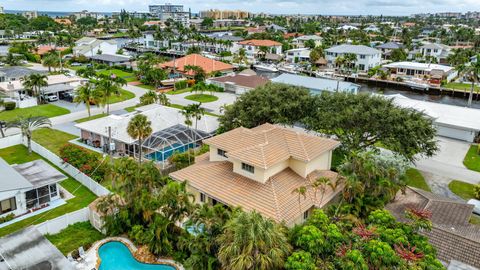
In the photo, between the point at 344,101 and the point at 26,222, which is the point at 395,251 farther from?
the point at 26,222

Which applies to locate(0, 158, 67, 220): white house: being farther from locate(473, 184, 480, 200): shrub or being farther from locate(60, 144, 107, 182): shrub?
locate(473, 184, 480, 200): shrub

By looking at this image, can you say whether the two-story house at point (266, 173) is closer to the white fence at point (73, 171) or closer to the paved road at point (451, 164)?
the white fence at point (73, 171)

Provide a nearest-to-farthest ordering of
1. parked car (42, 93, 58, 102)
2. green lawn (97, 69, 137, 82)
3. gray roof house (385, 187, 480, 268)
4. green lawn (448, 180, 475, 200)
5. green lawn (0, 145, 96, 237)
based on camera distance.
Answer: gray roof house (385, 187, 480, 268)
green lawn (0, 145, 96, 237)
green lawn (448, 180, 475, 200)
parked car (42, 93, 58, 102)
green lawn (97, 69, 137, 82)

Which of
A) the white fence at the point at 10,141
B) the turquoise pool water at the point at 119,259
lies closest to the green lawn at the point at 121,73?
the white fence at the point at 10,141

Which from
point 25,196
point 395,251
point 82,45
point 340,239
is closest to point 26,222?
point 25,196

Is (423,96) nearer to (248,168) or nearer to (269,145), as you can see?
(269,145)

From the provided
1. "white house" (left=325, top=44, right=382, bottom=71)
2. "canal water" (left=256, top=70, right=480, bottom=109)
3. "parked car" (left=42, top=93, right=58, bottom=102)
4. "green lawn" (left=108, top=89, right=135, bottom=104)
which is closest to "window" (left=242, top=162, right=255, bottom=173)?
"green lawn" (left=108, top=89, right=135, bottom=104)

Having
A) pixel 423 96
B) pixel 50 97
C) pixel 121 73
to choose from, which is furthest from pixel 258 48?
pixel 50 97
